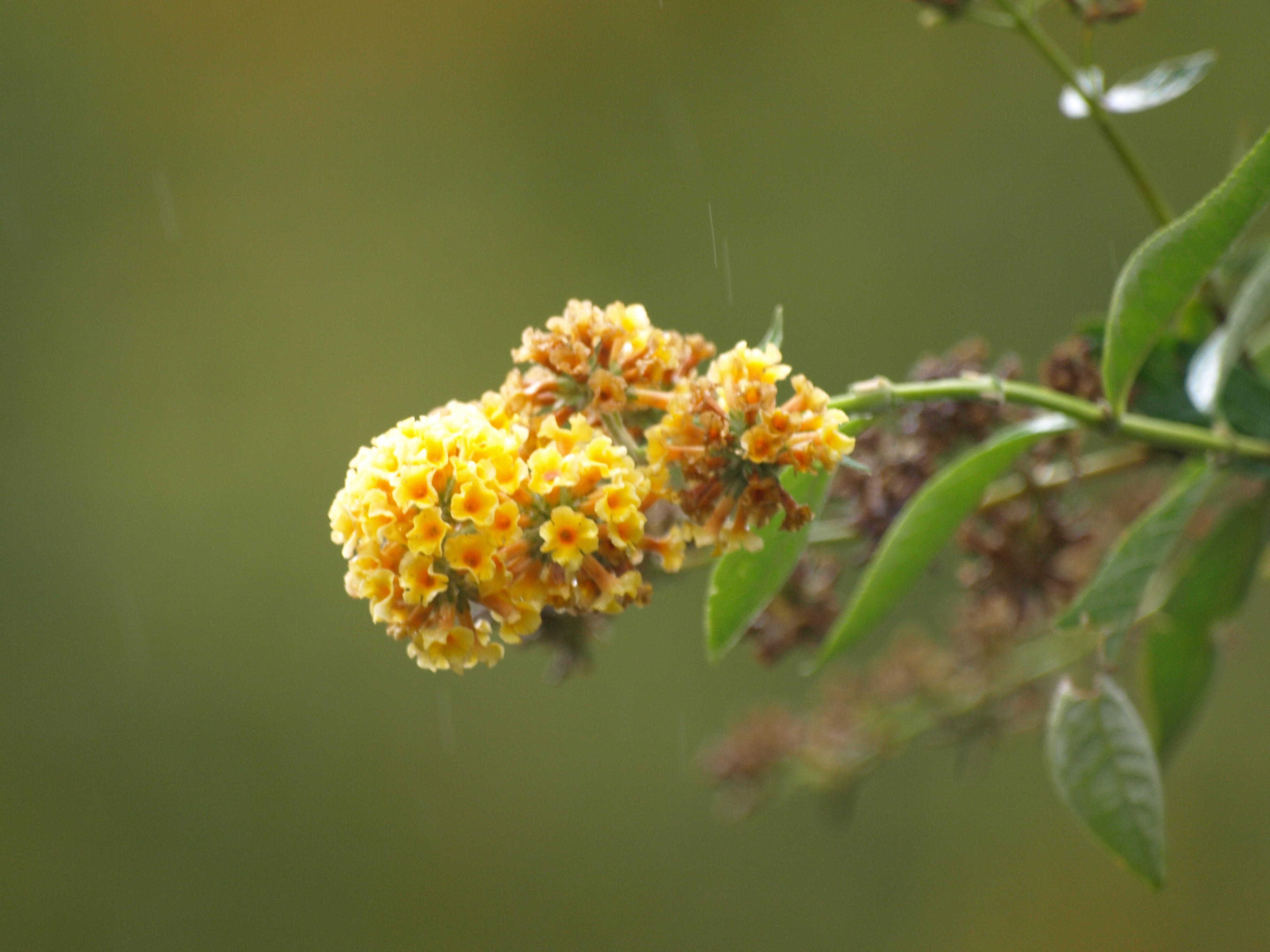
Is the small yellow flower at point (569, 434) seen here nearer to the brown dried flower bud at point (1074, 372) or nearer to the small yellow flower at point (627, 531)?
the small yellow flower at point (627, 531)

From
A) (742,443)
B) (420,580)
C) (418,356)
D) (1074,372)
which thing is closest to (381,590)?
(420,580)

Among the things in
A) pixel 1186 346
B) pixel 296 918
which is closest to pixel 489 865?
pixel 296 918

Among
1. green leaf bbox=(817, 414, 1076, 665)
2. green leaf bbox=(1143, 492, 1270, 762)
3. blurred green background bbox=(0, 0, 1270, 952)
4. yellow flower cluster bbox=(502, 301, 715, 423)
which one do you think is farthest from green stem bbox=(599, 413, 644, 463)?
blurred green background bbox=(0, 0, 1270, 952)

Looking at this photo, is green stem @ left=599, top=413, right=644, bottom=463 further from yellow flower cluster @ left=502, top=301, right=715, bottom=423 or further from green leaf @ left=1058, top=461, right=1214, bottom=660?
green leaf @ left=1058, top=461, right=1214, bottom=660

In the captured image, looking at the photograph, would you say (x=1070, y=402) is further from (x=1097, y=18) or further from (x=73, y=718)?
(x=73, y=718)

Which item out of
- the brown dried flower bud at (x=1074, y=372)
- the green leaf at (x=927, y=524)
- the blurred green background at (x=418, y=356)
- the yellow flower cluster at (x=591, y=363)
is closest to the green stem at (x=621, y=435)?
the yellow flower cluster at (x=591, y=363)

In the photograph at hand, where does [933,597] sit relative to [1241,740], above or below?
above

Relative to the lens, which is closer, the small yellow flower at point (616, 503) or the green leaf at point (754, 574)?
the small yellow flower at point (616, 503)
